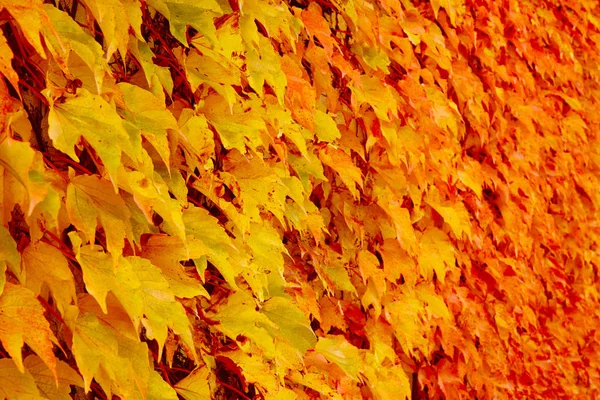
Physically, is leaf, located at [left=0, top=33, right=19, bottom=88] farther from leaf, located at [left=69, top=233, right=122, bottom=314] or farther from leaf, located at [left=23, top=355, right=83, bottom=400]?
leaf, located at [left=23, top=355, right=83, bottom=400]

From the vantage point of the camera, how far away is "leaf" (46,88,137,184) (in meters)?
1.01

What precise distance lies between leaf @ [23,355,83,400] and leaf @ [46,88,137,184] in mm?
255

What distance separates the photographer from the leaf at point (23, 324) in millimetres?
921

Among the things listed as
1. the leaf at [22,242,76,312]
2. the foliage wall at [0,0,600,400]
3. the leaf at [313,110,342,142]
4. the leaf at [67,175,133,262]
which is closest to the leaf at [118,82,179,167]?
the foliage wall at [0,0,600,400]

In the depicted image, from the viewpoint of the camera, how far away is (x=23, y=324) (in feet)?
3.08

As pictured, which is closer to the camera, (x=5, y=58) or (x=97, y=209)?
(x=5, y=58)

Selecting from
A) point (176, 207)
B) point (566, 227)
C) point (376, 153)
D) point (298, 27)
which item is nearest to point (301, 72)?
point (298, 27)

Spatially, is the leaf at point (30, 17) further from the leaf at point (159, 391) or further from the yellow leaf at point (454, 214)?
the yellow leaf at point (454, 214)

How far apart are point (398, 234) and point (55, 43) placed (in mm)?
1114

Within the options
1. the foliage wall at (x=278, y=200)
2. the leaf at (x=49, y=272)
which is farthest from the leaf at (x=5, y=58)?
the leaf at (x=49, y=272)

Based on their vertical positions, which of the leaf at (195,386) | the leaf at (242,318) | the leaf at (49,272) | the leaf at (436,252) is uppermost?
the leaf at (49,272)

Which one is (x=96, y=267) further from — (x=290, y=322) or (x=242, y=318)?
(x=290, y=322)

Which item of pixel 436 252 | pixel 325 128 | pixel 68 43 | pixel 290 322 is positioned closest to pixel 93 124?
pixel 68 43

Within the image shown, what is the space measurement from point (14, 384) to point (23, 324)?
9 cm
